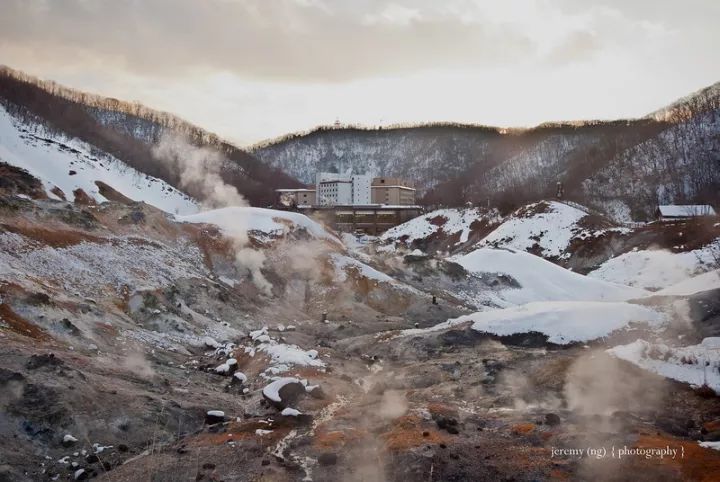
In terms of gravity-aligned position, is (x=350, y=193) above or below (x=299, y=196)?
above

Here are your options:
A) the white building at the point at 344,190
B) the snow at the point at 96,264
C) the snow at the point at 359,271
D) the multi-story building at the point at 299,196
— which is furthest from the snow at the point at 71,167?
the white building at the point at 344,190

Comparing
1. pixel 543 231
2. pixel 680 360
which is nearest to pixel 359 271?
pixel 680 360

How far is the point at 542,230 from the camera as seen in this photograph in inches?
2911

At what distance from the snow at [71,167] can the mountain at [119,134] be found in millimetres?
438

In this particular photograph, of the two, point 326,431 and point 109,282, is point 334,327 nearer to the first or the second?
point 109,282

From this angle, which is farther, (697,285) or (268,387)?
(697,285)

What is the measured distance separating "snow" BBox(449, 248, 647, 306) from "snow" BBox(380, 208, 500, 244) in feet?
116

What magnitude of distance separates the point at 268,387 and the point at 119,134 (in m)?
139

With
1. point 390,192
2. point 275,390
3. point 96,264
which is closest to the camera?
point 275,390

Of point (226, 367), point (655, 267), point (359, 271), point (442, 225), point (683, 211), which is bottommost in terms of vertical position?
point (226, 367)

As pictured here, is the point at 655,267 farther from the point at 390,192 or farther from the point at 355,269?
the point at 390,192

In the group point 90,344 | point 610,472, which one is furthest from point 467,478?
point 90,344

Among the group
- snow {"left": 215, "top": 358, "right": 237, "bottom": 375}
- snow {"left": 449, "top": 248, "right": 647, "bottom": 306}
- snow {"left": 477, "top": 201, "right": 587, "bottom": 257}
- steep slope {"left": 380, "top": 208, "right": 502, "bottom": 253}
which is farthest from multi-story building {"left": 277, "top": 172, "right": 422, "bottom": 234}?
snow {"left": 215, "top": 358, "right": 237, "bottom": 375}

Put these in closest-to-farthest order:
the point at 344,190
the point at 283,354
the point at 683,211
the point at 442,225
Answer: the point at 283,354 < the point at 683,211 < the point at 442,225 < the point at 344,190
